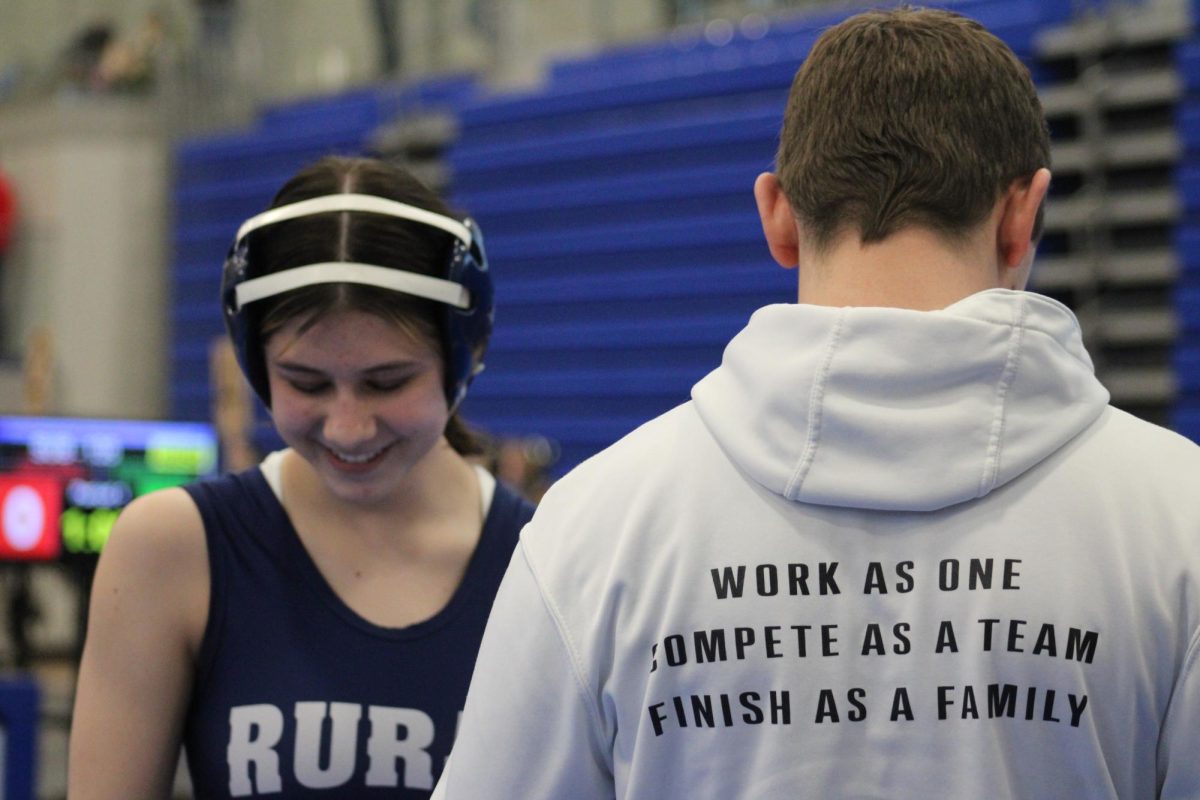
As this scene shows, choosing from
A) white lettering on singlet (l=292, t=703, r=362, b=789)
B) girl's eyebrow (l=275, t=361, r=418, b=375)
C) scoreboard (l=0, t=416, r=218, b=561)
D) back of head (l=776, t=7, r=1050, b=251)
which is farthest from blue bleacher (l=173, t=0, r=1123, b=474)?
back of head (l=776, t=7, r=1050, b=251)

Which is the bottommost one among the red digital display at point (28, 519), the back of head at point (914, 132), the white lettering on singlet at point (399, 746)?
the white lettering on singlet at point (399, 746)

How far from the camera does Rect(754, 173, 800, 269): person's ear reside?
3.59ft

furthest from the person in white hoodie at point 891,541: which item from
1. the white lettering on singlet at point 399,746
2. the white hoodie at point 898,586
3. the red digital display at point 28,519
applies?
the red digital display at point 28,519

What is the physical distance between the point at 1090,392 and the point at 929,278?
0.14 m

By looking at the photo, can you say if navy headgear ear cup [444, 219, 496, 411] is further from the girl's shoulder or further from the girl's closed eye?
the girl's shoulder

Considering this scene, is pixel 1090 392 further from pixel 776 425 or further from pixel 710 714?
pixel 710 714

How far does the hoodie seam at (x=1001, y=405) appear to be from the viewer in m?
0.98

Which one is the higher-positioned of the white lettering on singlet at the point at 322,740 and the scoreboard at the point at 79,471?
the scoreboard at the point at 79,471

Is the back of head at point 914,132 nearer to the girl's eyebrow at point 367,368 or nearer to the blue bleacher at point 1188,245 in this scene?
the girl's eyebrow at point 367,368

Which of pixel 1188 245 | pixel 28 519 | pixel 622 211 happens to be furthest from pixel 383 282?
pixel 622 211

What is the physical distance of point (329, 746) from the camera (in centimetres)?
151

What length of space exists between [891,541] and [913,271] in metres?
0.19

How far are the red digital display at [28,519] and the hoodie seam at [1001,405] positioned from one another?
3.67 metres

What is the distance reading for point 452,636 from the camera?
63.1 inches
